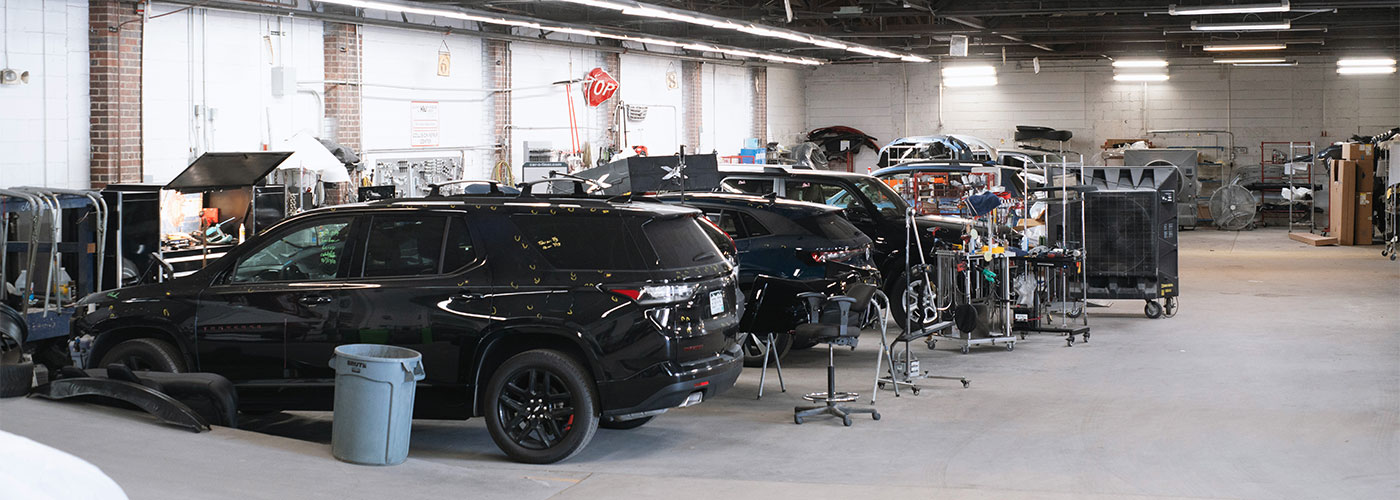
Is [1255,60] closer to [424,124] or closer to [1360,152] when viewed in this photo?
[1360,152]

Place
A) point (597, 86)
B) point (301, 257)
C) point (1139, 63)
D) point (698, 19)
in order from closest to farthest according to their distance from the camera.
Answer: point (301, 257) < point (698, 19) < point (597, 86) < point (1139, 63)

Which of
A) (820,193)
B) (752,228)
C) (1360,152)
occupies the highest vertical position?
(1360,152)

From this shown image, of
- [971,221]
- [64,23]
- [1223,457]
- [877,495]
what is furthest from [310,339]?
[64,23]

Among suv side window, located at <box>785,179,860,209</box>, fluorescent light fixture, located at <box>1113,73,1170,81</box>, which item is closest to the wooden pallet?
fluorescent light fixture, located at <box>1113,73,1170,81</box>

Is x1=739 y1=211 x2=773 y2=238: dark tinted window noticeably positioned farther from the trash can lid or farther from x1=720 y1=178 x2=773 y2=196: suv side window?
the trash can lid

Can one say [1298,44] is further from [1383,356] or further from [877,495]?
[877,495]

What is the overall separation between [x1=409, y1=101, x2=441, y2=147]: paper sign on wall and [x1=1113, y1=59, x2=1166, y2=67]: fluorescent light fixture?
1775cm

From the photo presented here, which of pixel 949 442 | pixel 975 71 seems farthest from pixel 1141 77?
pixel 949 442

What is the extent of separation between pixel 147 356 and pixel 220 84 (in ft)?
27.9

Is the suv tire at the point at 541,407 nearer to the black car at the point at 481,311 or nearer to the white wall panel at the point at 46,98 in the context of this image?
the black car at the point at 481,311

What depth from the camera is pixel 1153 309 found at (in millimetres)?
14016

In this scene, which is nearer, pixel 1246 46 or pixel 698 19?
pixel 698 19

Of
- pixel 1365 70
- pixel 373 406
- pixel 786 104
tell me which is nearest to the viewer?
pixel 373 406

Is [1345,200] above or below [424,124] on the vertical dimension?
below
